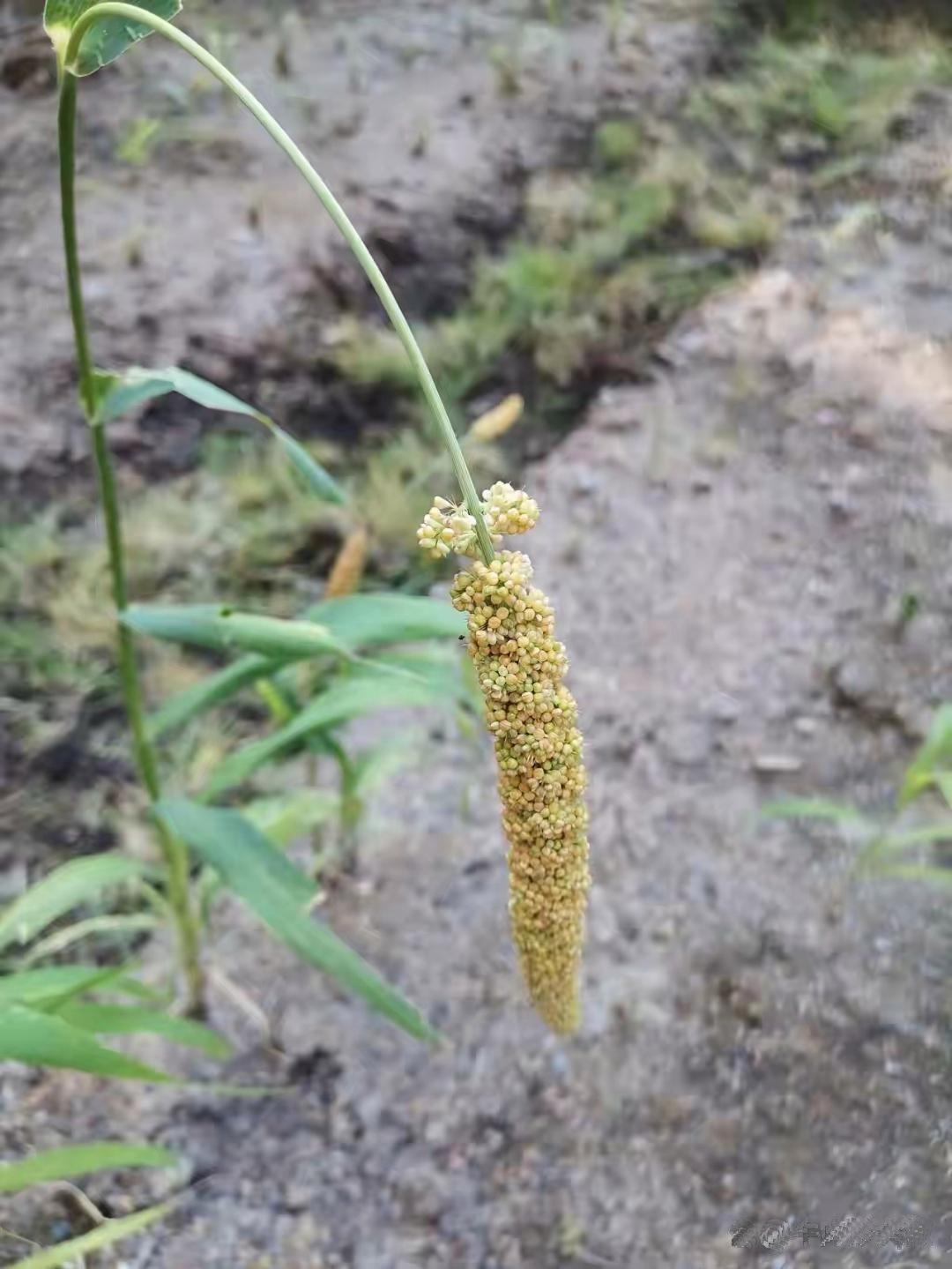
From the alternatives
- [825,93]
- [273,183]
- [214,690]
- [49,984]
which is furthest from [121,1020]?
[825,93]

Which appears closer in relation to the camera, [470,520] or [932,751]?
[470,520]

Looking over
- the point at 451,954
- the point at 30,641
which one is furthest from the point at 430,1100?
the point at 30,641

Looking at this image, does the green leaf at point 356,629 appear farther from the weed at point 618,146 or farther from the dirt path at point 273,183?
the weed at point 618,146

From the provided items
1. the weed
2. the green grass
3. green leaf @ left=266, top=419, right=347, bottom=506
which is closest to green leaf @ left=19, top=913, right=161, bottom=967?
green leaf @ left=266, top=419, right=347, bottom=506

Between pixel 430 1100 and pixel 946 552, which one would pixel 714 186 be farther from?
pixel 430 1100

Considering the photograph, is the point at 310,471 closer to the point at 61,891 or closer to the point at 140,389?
the point at 140,389

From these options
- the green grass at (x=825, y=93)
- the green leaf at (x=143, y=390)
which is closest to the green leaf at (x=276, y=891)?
the green leaf at (x=143, y=390)
